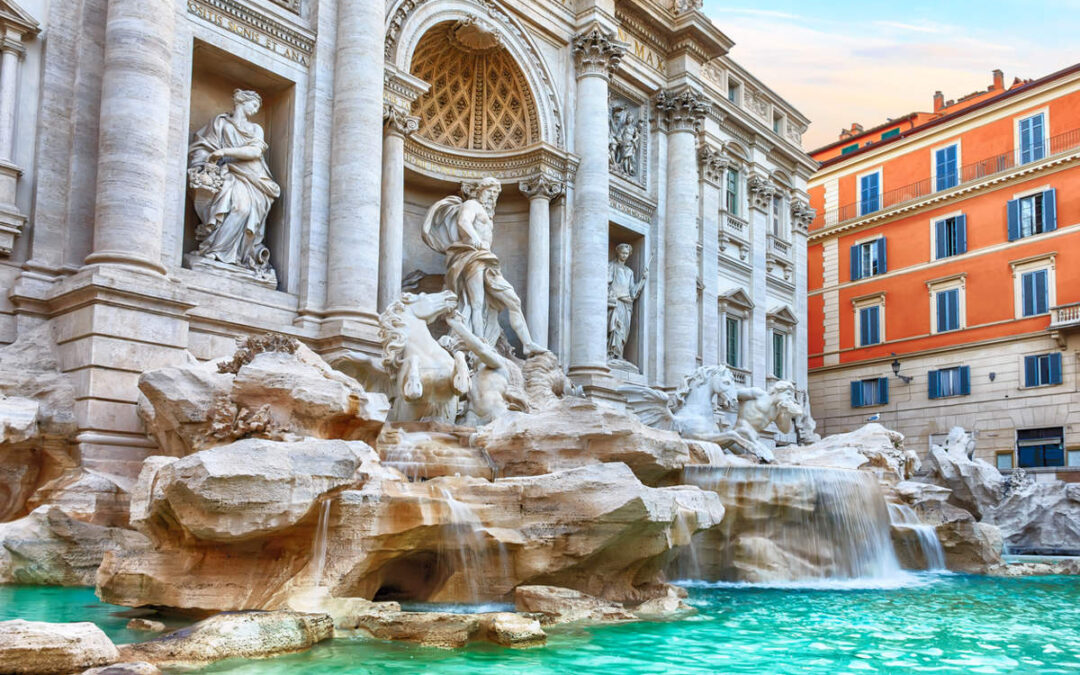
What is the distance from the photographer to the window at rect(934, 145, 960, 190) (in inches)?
1259

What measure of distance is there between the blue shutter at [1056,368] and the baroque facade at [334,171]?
9730 mm

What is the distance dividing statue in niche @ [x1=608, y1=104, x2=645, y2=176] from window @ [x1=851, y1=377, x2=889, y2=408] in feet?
47.7

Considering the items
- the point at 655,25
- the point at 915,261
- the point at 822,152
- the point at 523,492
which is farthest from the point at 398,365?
the point at 822,152

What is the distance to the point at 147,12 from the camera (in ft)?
40.2

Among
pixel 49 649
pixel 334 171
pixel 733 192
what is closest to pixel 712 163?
pixel 733 192

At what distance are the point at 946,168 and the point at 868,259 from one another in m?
3.98

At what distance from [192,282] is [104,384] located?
8.85 ft

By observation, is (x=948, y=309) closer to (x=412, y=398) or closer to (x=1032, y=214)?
(x=1032, y=214)

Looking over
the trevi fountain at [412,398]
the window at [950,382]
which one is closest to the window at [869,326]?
the window at [950,382]

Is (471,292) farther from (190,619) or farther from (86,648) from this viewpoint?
(86,648)

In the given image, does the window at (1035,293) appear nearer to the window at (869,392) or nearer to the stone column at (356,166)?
the window at (869,392)

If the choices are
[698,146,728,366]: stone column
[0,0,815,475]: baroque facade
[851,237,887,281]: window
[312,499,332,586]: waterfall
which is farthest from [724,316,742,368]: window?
[312,499,332,586]: waterfall

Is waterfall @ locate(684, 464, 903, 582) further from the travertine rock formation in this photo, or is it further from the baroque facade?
the travertine rock formation

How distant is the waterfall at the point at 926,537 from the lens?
13.4 meters
